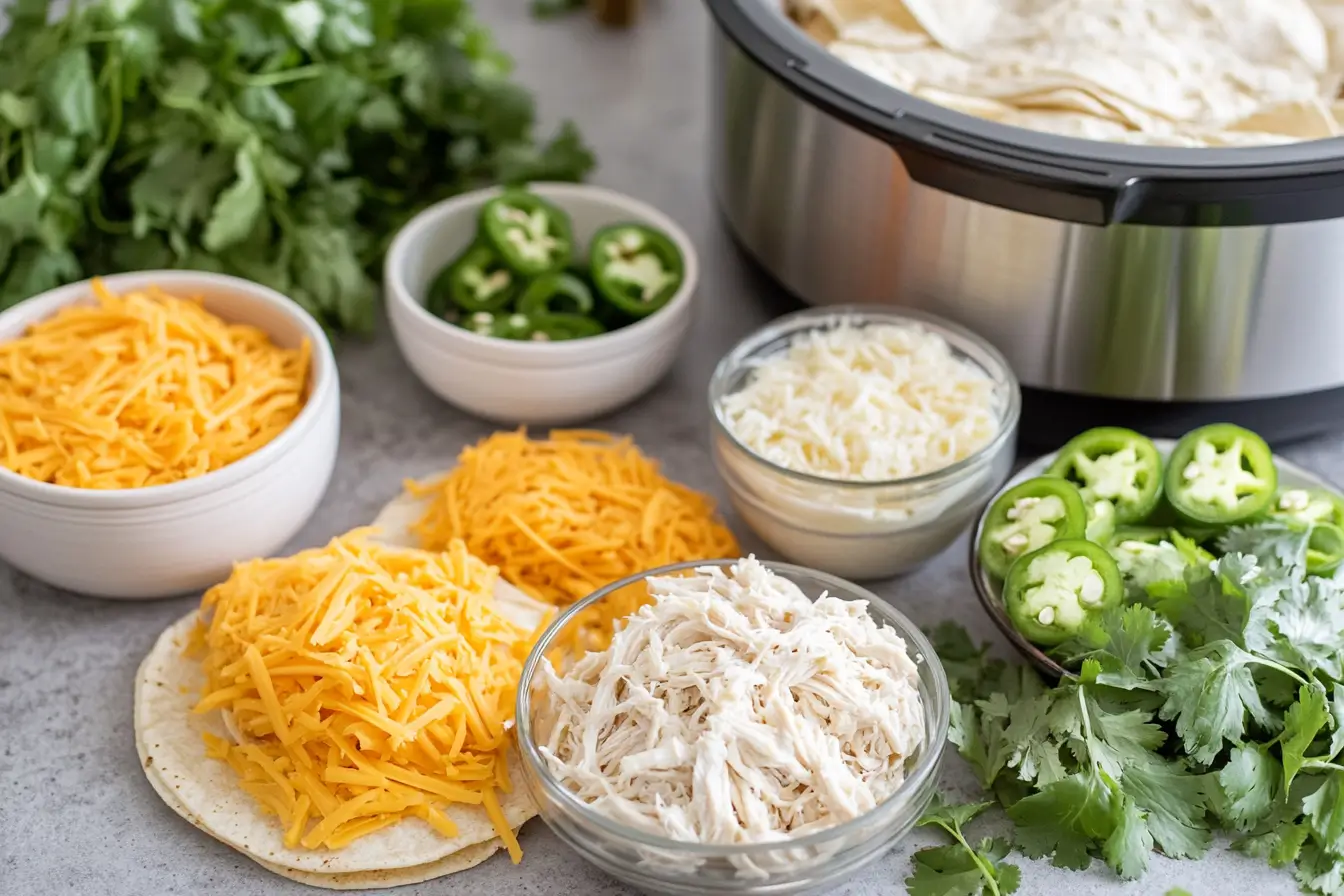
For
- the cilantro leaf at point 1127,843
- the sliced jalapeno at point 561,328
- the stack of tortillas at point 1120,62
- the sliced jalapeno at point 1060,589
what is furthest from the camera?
the sliced jalapeno at point 561,328

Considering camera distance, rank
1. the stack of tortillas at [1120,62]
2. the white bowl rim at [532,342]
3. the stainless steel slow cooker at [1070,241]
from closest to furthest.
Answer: the stainless steel slow cooker at [1070,241] → the stack of tortillas at [1120,62] → the white bowl rim at [532,342]

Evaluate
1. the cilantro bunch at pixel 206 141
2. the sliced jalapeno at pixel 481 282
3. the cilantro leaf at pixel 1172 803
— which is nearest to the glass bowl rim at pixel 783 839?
the cilantro leaf at pixel 1172 803

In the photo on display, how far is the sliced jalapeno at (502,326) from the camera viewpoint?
6.74ft

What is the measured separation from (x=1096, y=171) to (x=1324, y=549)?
0.51 m

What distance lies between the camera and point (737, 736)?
1.34 metres

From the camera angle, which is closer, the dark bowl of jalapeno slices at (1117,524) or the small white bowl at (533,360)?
the dark bowl of jalapeno slices at (1117,524)

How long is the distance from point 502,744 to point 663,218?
98cm

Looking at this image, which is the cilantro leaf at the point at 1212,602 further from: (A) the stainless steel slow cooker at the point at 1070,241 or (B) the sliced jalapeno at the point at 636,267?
(B) the sliced jalapeno at the point at 636,267

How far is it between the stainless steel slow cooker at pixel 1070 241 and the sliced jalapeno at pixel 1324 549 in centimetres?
26

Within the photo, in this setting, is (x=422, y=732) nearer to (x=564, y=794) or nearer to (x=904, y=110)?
(x=564, y=794)

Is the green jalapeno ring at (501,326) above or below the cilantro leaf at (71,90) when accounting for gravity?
below

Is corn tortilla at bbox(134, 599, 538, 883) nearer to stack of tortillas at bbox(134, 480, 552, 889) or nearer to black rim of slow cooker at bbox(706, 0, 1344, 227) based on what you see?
stack of tortillas at bbox(134, 480, 552, 889)

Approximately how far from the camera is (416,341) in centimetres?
202

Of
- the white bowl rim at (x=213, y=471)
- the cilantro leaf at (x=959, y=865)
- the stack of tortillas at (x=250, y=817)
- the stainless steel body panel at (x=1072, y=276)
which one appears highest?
the stainless steel body panel at (x=1072, y=276)
